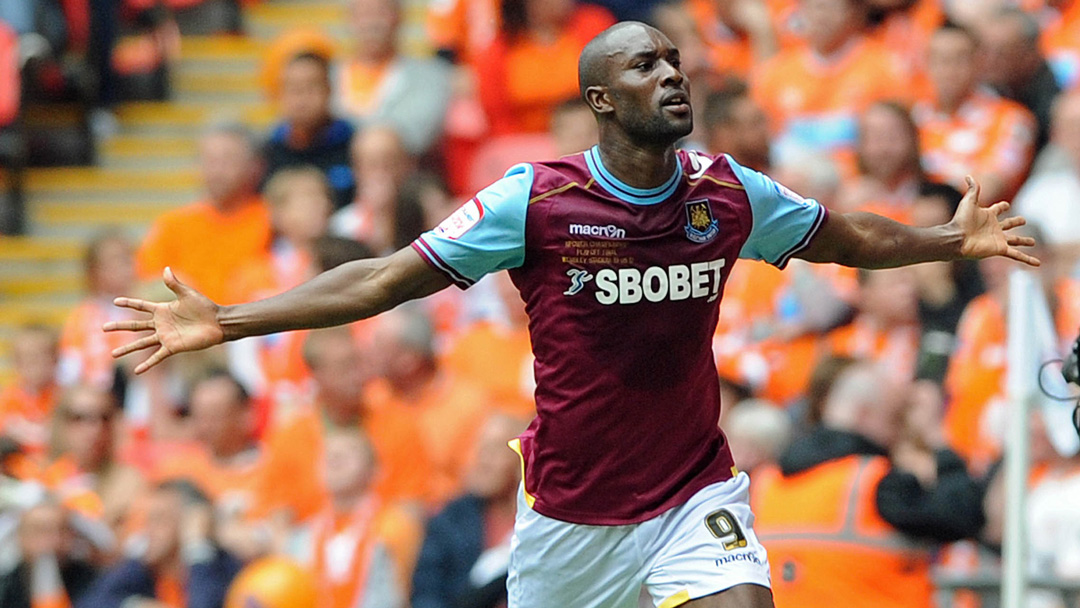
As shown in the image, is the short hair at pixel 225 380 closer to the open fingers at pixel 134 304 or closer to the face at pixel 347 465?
the face at pixel 347 465

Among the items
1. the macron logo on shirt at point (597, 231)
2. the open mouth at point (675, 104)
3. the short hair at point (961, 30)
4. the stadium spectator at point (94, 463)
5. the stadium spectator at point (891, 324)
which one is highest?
the open mouth at point (675, 104)

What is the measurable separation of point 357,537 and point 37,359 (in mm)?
3543

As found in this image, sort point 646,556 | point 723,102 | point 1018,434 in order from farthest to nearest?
point 723,102, point 1018,434, point 646,556

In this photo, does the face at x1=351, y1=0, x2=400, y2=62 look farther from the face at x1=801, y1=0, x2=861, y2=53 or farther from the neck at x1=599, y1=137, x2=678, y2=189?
the neck at x1=599, y1=137, x2=678, y2=189

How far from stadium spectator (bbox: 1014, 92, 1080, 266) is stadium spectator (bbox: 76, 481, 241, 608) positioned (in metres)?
4.43

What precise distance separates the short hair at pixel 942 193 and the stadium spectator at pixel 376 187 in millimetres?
3167

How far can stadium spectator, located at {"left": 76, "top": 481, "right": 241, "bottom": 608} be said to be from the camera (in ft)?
33.2

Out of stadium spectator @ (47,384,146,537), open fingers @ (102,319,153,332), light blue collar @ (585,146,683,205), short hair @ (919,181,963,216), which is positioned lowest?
stadium spectator @ (47,384,146,537)

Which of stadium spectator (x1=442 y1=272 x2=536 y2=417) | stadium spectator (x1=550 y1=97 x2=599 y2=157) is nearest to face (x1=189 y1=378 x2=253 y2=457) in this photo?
stadium spectator (x1=442 y1=272 x2=536 y2=417)

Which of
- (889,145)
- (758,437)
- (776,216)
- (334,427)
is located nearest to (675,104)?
(776,216)

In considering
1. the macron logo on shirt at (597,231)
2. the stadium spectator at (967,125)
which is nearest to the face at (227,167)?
the stadium spectator at (967,125)

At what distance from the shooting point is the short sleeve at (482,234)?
20.0 ft

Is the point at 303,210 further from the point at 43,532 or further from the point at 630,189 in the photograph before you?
the point at 630,189

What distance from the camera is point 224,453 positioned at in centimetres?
1122
